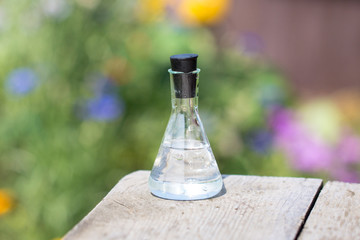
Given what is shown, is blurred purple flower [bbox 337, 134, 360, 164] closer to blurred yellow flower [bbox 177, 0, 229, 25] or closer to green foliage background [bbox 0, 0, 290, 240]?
green foliage background [bbox 0, 0, 290, 240]

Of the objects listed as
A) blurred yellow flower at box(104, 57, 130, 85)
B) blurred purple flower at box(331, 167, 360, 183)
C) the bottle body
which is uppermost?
the bottle body

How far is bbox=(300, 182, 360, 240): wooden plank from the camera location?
1.13 meters

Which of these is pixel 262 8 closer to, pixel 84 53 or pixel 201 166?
pixel 84 53

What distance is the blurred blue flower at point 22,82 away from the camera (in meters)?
3.20

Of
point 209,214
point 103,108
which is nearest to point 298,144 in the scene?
point 103,108

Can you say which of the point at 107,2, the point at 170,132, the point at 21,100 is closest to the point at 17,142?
the point at 21,100

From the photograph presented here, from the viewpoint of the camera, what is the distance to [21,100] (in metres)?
3.41

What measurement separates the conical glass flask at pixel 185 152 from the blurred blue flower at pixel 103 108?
74.2 inches

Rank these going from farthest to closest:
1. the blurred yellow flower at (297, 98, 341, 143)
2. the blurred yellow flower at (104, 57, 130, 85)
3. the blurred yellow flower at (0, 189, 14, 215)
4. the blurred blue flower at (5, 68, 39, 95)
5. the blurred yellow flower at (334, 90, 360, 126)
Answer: the blurred yellow flower at (334, 90, 360, 126)
the blurred yellow flower at (297, 98, 341, 143)
the blurred yellow flower at (104, 57, 130, 85)
the blurred blue flower at (5, 68, 39, 95)
the blurred yellow flower at (0, 189, 14, 215)

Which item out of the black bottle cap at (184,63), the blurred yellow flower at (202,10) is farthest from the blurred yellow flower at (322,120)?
the black bottle cap at (184,63)

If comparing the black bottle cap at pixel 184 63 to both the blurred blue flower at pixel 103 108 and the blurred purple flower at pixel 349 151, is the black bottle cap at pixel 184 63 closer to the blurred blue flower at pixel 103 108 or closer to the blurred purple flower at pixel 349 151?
the blurred blue flower at pixel 103 108

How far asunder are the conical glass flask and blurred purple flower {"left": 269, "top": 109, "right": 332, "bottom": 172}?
1.94m

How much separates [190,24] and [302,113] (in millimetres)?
1097

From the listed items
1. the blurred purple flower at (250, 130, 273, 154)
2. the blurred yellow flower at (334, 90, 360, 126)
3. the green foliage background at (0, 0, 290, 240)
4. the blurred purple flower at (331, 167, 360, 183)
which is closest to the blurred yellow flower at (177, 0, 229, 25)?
the green foliage background at (0, 0, 290, 240)
